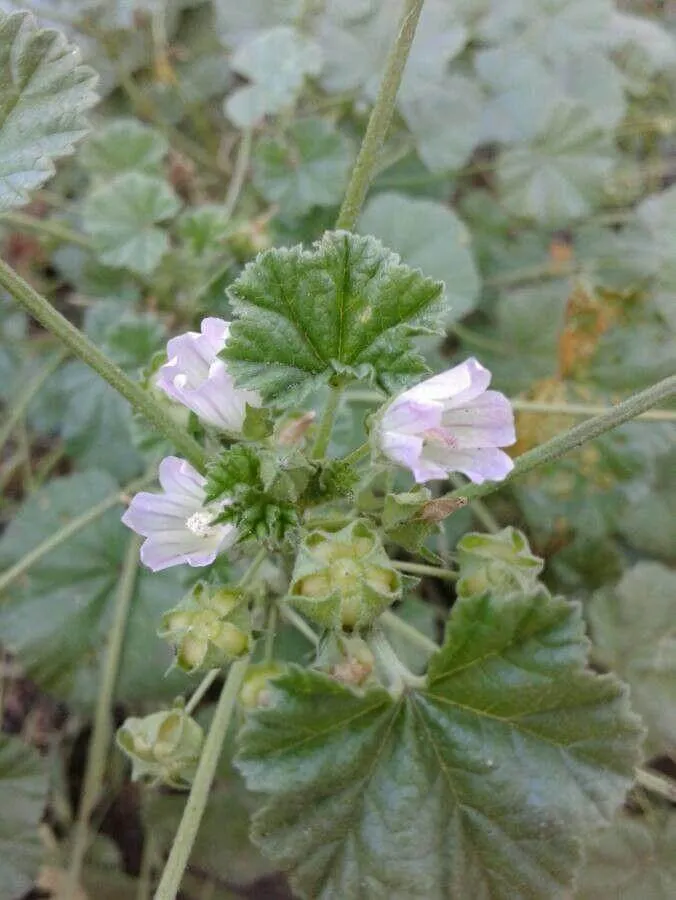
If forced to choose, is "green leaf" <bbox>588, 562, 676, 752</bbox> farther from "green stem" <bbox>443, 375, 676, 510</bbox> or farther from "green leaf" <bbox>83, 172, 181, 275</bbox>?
"green leaf" <bbox>83, 172, 181, 275</bbox>

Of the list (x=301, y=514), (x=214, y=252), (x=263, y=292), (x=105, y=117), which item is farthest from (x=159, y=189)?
(x=301, y=514)

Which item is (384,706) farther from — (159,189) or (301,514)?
(159,189)

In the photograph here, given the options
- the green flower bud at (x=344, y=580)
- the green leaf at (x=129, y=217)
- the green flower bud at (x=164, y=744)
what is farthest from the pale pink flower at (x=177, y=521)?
the green leaf at (x=129, y=217)

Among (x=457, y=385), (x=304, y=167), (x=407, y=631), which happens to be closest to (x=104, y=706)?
(x=407, y=631)

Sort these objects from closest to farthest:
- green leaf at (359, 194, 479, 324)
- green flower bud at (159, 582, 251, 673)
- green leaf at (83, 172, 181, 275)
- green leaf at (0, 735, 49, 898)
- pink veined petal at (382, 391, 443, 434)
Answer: pink veined petal at (382, 391, 443, 434) → green flower bud at (159, 582, 251, 673) → green leaf at (0, 735, 49, 898) → green leaf at (83, 172, 181, 275) → green leaf at (359, 194, 479, 324)

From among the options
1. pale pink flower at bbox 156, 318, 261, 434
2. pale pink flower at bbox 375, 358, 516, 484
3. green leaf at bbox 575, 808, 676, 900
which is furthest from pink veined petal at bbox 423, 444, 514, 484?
green leaf at bbox 575, 808, 676, 900

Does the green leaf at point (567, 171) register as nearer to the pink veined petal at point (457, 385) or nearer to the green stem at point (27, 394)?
the green stem at point (27, 394)
